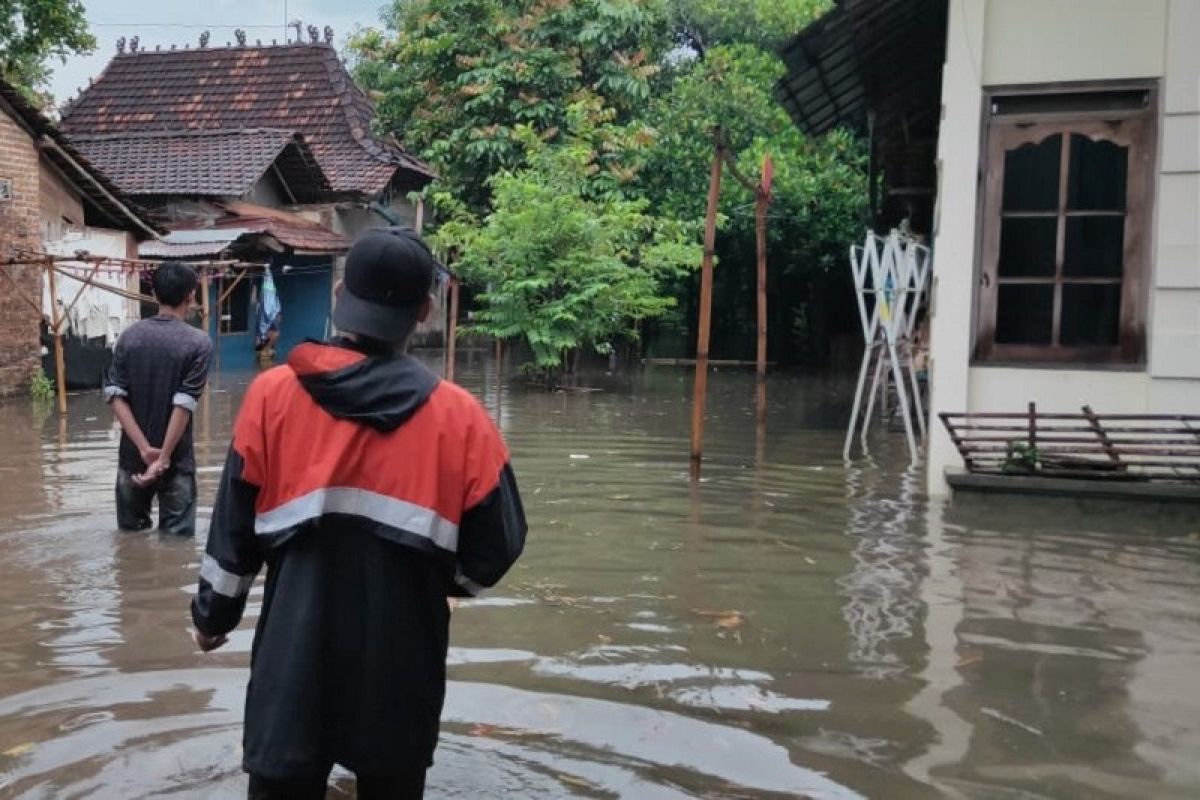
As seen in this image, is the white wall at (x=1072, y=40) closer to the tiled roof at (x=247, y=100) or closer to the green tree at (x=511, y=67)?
the green tree at (x=511, y=67)

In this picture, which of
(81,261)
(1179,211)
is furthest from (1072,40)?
(81,261)

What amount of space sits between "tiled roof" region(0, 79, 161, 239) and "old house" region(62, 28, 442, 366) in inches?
55.5

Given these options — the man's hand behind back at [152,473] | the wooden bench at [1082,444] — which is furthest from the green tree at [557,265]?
the man's hand behind back at [152,473]

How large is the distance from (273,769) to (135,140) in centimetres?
2337

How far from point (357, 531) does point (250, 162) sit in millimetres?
20723

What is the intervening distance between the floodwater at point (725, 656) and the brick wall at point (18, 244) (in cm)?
843

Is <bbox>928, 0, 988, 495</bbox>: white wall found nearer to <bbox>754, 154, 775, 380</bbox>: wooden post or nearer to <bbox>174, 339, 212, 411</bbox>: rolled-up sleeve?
<bbox>754, 154, 775, 380</bbox>: wooden post

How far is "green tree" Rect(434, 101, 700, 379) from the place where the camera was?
18.2 meters

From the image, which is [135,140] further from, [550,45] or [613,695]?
[613,695]

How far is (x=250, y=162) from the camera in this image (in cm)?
2198

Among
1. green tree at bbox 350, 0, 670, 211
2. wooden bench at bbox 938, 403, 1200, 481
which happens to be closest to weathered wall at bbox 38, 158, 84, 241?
green tree at bbox 350, 0, 670, 211

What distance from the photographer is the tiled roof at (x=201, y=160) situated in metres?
21.8

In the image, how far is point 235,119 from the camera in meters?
27.3

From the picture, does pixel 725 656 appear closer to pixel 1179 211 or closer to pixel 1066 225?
pixel 1066 225
